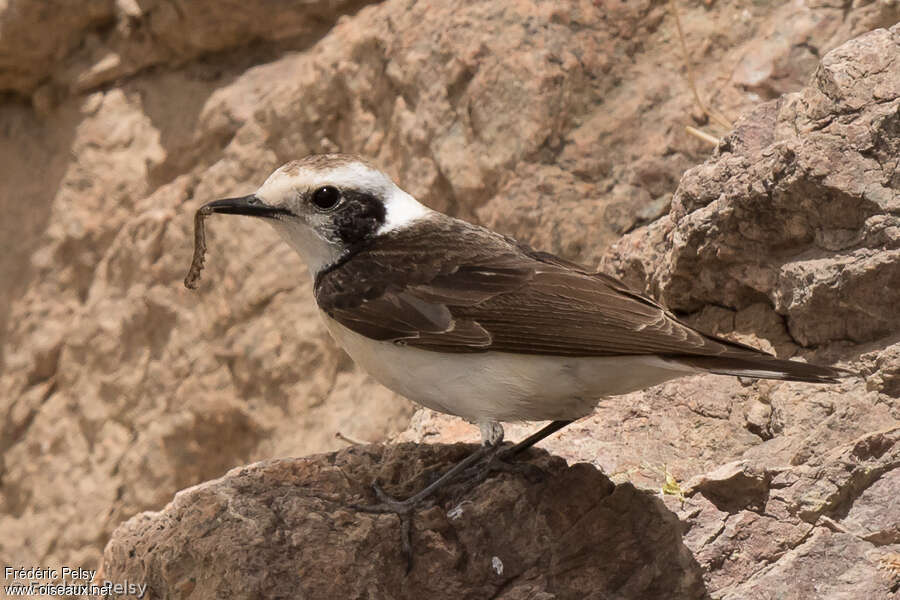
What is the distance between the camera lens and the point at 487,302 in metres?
4.25

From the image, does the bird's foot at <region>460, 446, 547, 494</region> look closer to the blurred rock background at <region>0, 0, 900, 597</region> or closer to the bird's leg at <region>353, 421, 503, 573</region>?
the bird's leg at <region>353, 421, 503, 573</region>

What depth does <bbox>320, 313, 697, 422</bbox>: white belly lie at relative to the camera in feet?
13.2

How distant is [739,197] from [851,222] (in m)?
0.46

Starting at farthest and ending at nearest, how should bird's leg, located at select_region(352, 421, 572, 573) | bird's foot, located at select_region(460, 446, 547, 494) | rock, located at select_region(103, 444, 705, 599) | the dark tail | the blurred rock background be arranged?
the blurred rock background < bird's foot, located at select_region(460, 446, 547, 494) < bird's leg, located at select_region(352, 421, 572, 573) < rock, located at select_region(103, 444, 705, 599) < the dark tail

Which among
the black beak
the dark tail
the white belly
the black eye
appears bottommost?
the white belly

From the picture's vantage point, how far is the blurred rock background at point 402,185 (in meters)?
4.43

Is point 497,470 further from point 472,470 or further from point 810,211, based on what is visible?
point 810,211

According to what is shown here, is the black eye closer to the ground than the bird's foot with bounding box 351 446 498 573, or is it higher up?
higher up

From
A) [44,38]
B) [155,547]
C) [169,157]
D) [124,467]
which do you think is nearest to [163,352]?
[124,467]

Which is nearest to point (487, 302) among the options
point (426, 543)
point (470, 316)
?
point (470, 316)

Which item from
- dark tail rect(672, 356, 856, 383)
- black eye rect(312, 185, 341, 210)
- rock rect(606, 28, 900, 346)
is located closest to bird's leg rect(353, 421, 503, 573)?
dark tail rect(672, 356, 856, 383)

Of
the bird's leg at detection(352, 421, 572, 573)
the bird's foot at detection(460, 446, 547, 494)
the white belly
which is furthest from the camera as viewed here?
the bird's foot at detection(460, 446, 547, 494)

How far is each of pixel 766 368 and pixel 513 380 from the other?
910 millimetres

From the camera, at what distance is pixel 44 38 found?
851 cm
